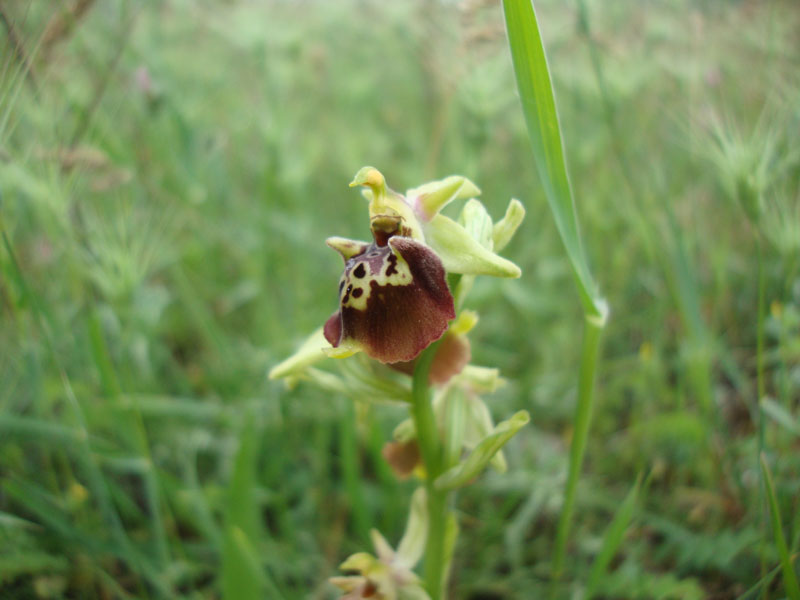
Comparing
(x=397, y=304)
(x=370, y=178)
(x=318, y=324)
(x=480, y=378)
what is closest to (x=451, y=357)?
(x=480, y=378)

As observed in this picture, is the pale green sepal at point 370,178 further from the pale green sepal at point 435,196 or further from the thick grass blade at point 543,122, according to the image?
the thick grass blade at point 543,122

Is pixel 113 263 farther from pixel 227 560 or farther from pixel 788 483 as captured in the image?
pixel 788 483

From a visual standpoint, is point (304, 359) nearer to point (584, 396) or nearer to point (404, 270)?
point (404, 270)

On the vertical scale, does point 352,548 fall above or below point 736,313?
below

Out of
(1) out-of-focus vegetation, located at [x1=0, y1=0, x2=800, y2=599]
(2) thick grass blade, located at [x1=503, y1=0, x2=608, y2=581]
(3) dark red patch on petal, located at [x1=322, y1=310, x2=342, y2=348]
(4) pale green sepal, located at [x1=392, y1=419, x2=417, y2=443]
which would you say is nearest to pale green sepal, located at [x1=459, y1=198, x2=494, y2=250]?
(2) thick grass blade, located at [x1=503, y1=0, x2=608, y2=581]

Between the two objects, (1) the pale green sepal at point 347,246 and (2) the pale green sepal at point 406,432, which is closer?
(1) the pale green sepal at point 347,246

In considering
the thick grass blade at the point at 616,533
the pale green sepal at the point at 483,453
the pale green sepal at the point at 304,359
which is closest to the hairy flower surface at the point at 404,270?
the pale green sepal at the point at 304,359

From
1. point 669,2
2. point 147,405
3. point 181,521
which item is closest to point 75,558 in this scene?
point 181,521
